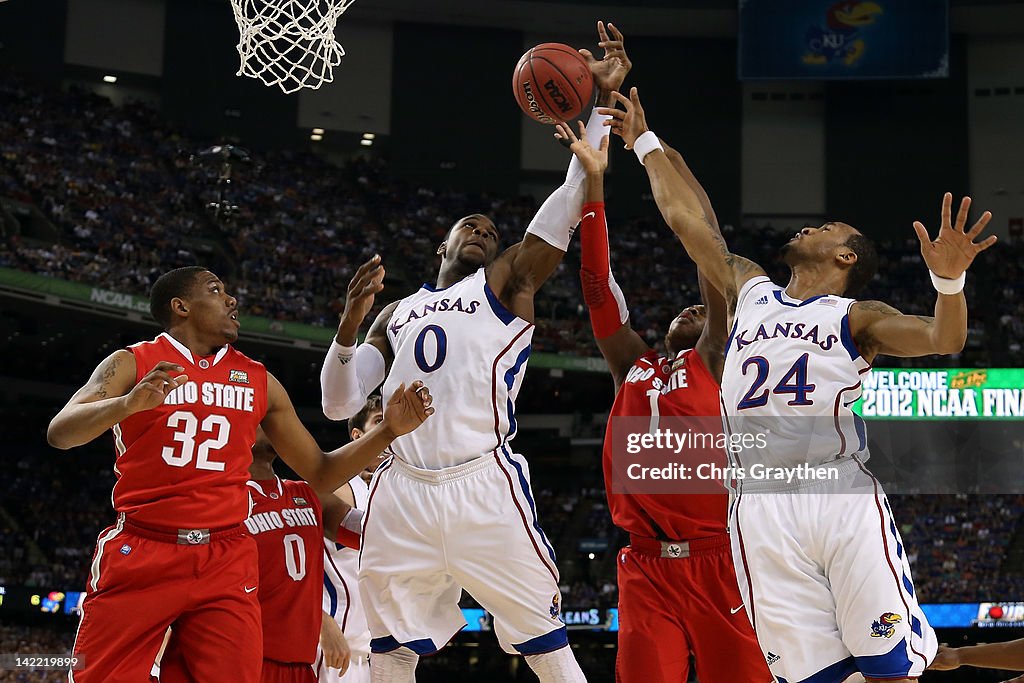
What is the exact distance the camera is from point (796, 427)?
421 centimetres

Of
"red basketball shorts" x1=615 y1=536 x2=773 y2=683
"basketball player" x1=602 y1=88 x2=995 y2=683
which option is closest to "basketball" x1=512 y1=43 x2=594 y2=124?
"basketball player" x1=602 y1=88 x2=995 y2=683

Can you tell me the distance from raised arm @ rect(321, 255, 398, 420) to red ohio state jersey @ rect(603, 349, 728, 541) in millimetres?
1164

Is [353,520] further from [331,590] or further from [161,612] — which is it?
[161,612]

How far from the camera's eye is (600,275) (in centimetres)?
534

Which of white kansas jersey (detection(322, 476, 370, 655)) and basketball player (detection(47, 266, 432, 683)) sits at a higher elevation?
→ basketball player (detection(47, 266, 432, 683))

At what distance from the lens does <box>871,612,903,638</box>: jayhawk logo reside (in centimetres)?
380

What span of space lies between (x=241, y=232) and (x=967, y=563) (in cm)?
1574

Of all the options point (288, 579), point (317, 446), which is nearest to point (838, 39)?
point (288, 579)

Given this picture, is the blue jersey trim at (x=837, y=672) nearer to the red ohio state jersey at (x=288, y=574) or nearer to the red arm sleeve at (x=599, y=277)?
the red arm sleeve at (x=599, y=277)

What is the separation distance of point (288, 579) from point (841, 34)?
2408 cm

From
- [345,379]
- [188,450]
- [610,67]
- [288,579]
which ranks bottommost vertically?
[288,579]

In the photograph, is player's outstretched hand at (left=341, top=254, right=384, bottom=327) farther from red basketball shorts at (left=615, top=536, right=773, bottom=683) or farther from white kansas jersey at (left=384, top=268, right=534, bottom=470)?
red basketball shorts at (left=615, top=536, right=773, bottom=683)

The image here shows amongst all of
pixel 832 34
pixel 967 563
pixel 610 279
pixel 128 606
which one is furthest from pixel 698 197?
pixel 832 34

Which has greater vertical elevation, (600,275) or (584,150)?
(584,150)
